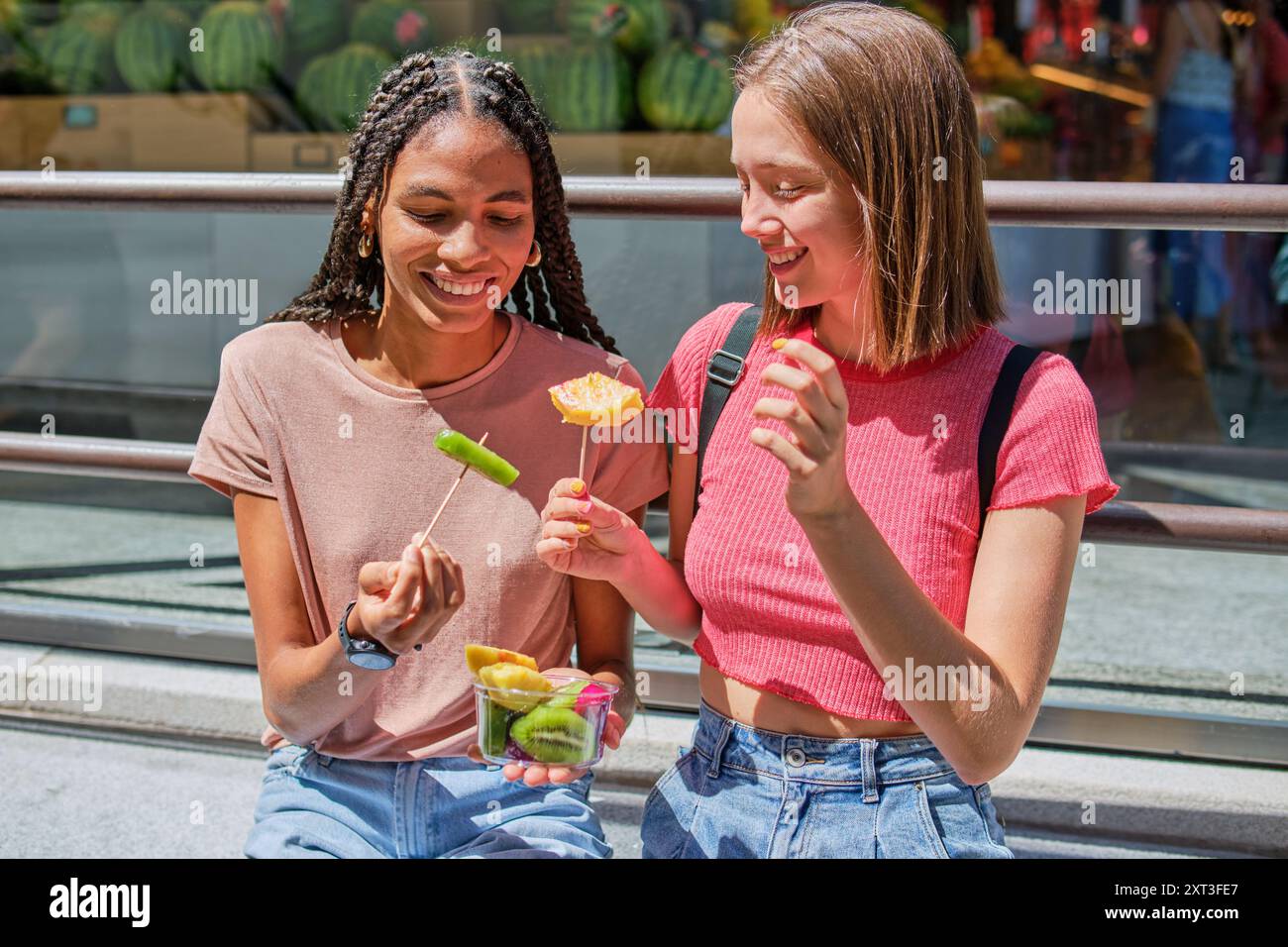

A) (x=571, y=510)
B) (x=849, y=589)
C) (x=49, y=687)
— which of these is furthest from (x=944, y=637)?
(x=49, y=687)

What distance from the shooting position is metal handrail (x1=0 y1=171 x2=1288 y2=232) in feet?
7.52

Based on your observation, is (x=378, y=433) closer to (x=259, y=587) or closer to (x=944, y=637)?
(x=259, y=587)

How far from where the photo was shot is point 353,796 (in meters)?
1.99

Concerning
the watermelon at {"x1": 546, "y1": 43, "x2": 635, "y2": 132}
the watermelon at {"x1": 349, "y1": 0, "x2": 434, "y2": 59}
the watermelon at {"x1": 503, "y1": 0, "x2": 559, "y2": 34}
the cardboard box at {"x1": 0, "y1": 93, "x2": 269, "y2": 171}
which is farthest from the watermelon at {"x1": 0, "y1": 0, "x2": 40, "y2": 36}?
the watermelon at {"x1": 546, "y1": 43, "x2": 635, "y2": 132}

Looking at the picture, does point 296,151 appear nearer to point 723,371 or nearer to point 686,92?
point 686,92

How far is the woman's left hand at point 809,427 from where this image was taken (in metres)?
1.42

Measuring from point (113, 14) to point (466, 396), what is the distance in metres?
4.13

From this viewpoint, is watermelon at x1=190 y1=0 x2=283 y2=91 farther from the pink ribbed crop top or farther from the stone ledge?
the pink ribbed crop top

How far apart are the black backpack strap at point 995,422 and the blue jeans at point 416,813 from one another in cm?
75

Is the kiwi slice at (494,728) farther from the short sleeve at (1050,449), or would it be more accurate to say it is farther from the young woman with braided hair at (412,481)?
the short sleeve at (1050,449)

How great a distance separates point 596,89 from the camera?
4.38 metres

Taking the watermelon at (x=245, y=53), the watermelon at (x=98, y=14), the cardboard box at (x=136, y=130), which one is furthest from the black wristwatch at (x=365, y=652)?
the watermelon at (x=98, y=14)

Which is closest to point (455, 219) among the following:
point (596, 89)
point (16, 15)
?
point (596, 89)

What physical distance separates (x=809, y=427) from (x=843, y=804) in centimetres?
61
